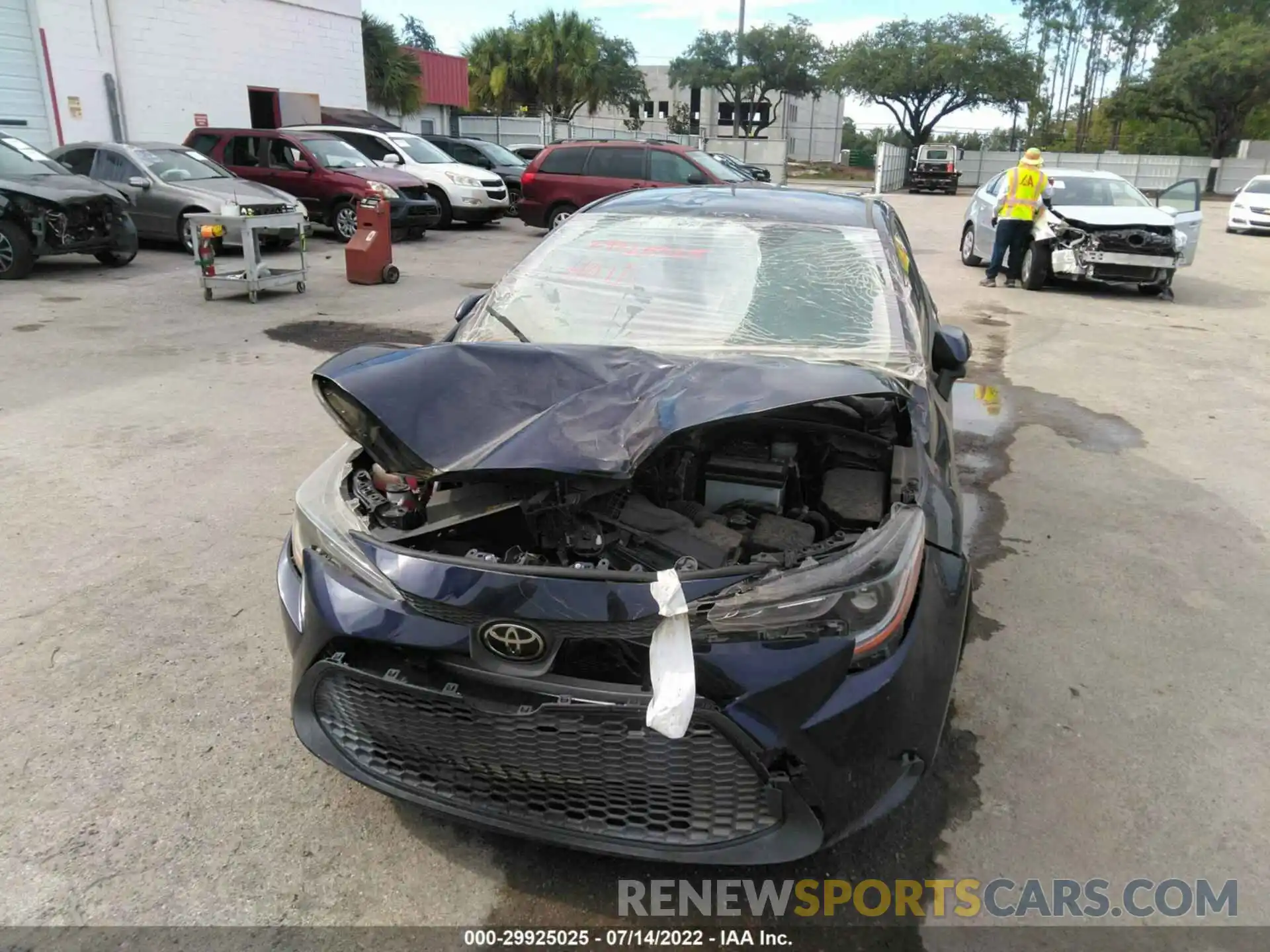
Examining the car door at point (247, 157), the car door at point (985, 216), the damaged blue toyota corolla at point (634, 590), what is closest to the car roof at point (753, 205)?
the damaged blue toyota corolla at point (634, 590)

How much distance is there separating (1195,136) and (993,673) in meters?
56.7

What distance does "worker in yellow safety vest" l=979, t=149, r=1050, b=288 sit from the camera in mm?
10836

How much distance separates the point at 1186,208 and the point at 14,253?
1489cm

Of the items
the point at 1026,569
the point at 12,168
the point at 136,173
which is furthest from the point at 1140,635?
the point at 136,173

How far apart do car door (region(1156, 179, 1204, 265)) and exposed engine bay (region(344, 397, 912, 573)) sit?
10.4m

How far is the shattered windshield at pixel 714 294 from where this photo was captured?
10.5ft

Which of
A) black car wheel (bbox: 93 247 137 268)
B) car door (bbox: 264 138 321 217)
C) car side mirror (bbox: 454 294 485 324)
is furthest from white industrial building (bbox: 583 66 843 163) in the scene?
car side mirror (bbox: 454 294 485 324)

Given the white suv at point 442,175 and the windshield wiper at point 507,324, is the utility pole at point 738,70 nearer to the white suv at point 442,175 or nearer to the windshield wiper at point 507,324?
the white suv at point 442,175

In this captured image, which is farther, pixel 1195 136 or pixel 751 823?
pixel 1195 136

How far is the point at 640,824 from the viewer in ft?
6.86

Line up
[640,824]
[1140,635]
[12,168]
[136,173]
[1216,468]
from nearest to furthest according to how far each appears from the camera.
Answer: [640,824] < [1140,635] < [1216,468] < [12,168] < [136,173]

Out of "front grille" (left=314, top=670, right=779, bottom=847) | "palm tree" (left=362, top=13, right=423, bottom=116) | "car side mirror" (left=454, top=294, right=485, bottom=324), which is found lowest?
"front grille" (left=314, top=670, right=779, bottom=847)

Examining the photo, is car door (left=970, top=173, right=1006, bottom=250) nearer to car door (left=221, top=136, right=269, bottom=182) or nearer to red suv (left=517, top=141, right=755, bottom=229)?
red suv (left=517, top=141, right=755, bottom=229)

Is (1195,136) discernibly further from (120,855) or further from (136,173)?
(120,855)
